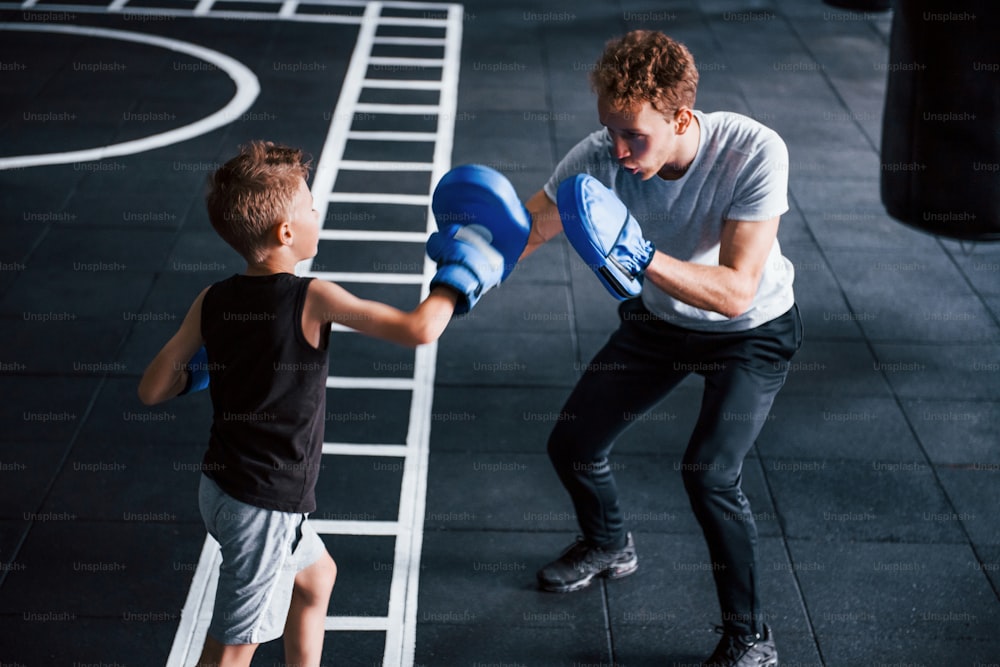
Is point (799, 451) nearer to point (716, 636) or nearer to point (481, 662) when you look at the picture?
point (716, 636)

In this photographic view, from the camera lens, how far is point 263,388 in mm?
2670

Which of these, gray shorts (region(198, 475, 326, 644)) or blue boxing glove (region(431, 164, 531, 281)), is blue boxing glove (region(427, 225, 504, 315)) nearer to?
blue boxing glove (region(431, 164, 531, 281))

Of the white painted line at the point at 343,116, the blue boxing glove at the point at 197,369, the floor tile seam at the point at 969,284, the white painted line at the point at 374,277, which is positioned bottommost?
the floor tile seam at the point at 969,284

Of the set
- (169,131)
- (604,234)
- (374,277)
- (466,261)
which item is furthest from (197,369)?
(169,131)

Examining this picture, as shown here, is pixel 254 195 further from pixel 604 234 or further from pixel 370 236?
pixel 370 236

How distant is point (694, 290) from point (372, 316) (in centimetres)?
96

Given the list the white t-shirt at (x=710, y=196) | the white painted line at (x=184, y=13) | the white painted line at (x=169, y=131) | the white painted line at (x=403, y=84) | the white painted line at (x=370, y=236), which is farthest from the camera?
the white painted line at (x=184, y=13)

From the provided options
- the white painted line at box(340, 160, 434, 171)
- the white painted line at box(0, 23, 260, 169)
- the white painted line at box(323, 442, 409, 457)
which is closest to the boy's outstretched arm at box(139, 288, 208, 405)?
the white painted line at box(323, 442, 409, 457)

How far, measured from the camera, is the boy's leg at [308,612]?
2.98 meters

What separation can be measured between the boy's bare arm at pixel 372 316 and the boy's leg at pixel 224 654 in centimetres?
91

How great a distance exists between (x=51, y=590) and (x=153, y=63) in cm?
656

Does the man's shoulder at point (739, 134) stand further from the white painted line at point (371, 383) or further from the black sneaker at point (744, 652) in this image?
the white painted line at point (371, 383)

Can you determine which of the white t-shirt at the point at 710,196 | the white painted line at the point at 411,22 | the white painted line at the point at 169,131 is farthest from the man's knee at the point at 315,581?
the white painted line at the point at 411,22

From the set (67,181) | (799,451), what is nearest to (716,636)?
(799,451)
